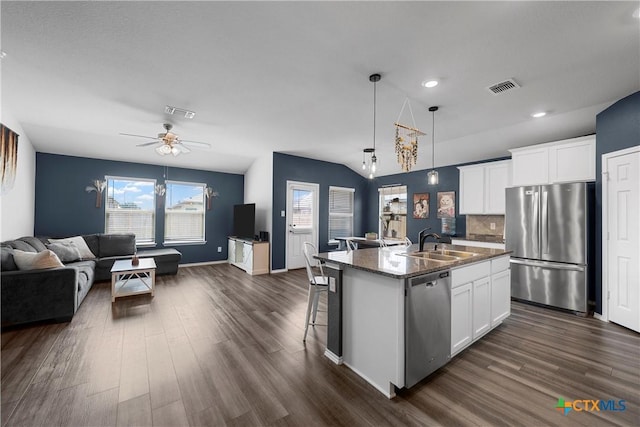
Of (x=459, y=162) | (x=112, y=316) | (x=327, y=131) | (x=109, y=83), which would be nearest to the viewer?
(x=109, y=83)

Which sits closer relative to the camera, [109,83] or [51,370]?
[51,370]

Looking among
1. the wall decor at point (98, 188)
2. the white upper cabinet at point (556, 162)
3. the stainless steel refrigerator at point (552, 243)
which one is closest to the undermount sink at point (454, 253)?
the stainless steel refrigerator at point (552, 243)

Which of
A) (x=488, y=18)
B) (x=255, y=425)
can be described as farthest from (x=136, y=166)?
(x=488, y=18)

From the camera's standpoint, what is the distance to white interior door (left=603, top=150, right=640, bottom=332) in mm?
3025

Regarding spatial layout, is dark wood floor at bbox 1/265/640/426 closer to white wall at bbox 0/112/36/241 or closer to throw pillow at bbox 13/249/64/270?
throw pillow at bbox 13/249/64/270

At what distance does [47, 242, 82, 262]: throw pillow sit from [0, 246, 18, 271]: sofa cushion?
4.32ft

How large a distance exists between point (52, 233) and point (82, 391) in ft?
16.5

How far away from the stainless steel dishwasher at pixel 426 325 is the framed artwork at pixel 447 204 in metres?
4.19

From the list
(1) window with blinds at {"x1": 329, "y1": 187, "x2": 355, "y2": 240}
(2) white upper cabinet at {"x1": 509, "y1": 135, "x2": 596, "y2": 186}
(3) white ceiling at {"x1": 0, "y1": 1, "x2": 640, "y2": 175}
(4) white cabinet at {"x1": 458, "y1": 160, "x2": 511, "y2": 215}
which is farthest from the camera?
(1) window with blinds at {"x1": 329, "y1": 187, "x2": 355, "y2": 240}

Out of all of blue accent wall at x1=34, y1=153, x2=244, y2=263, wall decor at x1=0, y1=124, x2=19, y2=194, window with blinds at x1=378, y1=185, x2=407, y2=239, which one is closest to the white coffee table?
wall decor at x1=0, y1=124, x2=19, y2=194

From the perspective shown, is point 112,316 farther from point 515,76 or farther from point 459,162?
point 459,162

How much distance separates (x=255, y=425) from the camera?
1632mm

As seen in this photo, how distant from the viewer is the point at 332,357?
2.38 metres

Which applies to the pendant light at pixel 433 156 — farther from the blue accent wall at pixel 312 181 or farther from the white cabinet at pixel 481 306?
the blue accent wall at pixel 312 181
